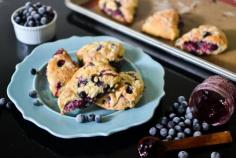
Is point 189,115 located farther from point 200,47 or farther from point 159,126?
point 200,47

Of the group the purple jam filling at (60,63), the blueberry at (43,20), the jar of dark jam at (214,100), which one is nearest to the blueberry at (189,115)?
the jar of dark jam at (214,100)

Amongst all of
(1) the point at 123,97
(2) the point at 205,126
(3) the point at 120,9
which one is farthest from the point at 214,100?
(3) the point at 120,9

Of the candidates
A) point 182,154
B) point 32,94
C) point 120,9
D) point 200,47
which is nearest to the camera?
point 182,154

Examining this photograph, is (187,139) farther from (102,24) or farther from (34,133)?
(102,24)

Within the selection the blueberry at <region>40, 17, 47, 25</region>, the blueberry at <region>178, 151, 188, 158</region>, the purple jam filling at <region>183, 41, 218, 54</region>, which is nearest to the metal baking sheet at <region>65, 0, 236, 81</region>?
the purple jam filling at <region>183, 41, 218, 54</region>

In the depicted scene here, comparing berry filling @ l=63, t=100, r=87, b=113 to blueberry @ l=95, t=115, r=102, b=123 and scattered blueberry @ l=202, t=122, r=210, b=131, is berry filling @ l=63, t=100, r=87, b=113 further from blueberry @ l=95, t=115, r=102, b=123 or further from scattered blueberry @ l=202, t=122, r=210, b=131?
scattered blueberry @ l=202, t=122, r=210, b=131

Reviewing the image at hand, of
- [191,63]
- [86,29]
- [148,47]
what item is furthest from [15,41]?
[191,63]
